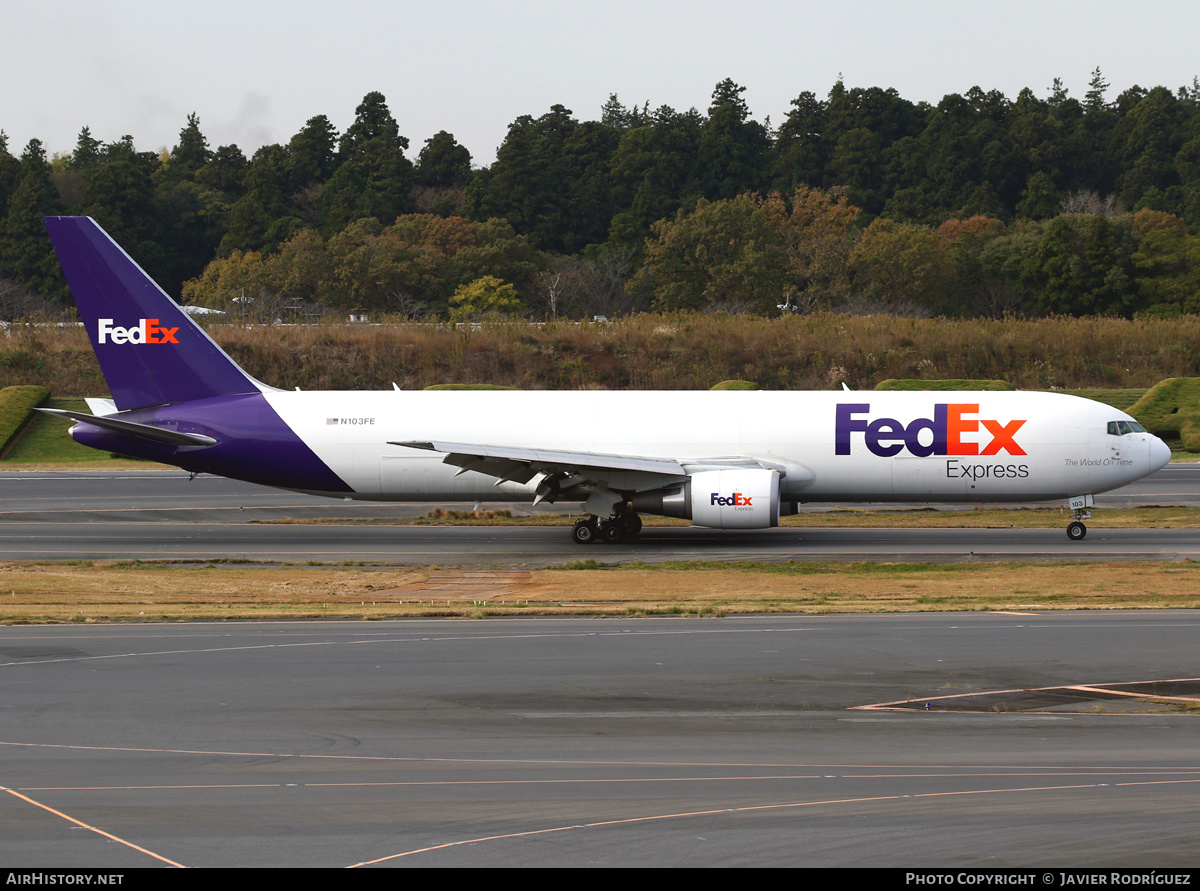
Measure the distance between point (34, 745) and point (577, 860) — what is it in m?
7.10

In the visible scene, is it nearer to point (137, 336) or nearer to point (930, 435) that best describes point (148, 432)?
point (137, 336)

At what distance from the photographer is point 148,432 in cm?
3231

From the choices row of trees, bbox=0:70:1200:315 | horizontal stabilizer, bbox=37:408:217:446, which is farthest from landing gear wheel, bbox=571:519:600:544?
row of trees, bbox=0:70:1200:315

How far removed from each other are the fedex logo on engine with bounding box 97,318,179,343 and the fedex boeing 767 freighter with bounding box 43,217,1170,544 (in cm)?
4

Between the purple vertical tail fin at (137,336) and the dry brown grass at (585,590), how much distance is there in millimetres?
6941

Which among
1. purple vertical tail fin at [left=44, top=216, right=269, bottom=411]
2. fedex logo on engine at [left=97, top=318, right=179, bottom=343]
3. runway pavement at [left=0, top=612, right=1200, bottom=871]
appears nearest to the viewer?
runway pavement at [left=0, top=612, right=1200, bottom=871]

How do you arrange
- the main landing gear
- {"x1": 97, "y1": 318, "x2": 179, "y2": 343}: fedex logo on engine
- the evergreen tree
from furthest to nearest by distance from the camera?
the evergreen tree → {"x1": 97, "y1": 318, "x2": 179, "y2": 343}: fedex logo on engine → the main landing gear

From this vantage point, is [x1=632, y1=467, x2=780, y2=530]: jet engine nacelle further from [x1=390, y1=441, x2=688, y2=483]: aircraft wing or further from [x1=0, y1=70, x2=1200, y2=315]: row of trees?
[x1=0, y1=70, x2=1200, y2=315]: row of trees

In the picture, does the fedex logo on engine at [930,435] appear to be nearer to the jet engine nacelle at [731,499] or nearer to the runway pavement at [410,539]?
the runway pavement at [410,539]

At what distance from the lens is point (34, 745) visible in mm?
13273

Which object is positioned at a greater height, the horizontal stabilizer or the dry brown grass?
the horizontal stabilizer

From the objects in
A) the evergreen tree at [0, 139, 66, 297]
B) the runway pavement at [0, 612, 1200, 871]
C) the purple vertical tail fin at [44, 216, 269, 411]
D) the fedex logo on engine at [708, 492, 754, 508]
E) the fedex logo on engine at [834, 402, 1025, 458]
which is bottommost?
the runway pavement at [0, 612, 1200, 871]

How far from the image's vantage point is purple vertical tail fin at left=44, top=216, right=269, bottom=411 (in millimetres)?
33656
